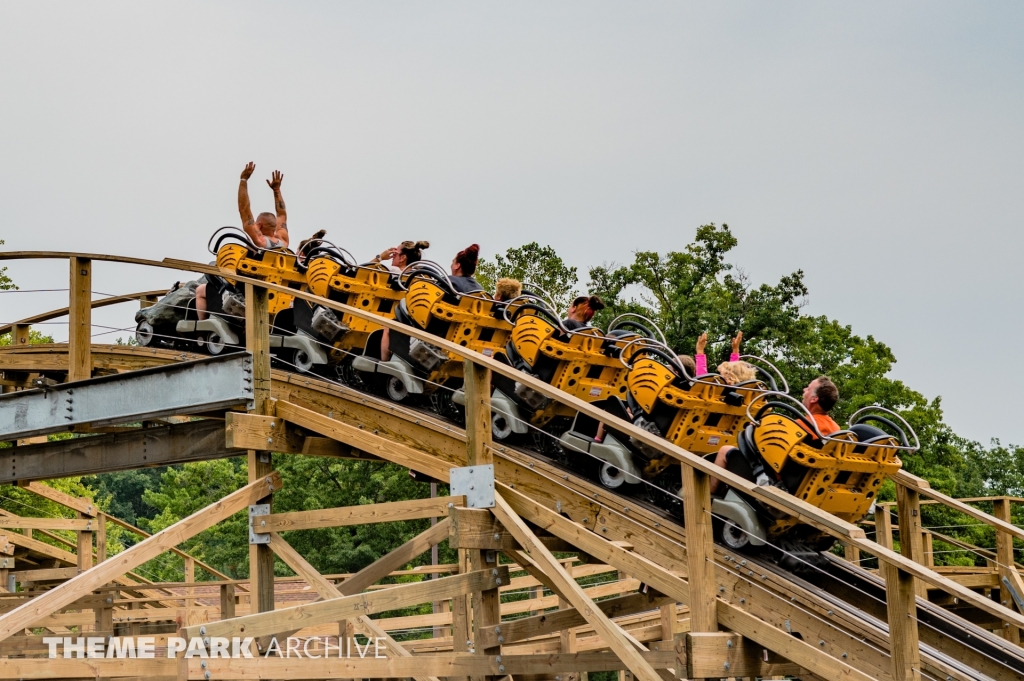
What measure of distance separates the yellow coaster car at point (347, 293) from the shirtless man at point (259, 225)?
2.21 ft

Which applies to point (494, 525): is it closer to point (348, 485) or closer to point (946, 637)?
point (946, 637)

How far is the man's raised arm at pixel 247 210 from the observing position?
478 inches

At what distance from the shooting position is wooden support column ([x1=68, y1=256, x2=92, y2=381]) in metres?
10.3

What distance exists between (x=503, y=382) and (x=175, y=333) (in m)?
3.88

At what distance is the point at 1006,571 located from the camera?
38.7 ft

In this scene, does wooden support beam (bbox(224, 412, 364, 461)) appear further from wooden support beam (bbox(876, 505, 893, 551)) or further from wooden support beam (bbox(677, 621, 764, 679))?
wooden support beam (bbox(876, 505, 893, 551))

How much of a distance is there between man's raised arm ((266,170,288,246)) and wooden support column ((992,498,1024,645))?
705cm

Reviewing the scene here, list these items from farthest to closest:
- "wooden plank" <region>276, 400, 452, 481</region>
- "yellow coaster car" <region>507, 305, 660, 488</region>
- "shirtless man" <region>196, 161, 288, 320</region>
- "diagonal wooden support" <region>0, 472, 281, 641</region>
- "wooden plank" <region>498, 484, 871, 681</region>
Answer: "shirtless man" <region>196, 161, 288, 320</region> < "yellow coaster car" <region>507, 305, 660, 488</region> < "wooden plank" <region>276, 400, 452, 481</region> < "diagonal wooden support" <region>0, 472, 281, 641</region> < "wooden plank" <region>498, 484, 871, 681</region>

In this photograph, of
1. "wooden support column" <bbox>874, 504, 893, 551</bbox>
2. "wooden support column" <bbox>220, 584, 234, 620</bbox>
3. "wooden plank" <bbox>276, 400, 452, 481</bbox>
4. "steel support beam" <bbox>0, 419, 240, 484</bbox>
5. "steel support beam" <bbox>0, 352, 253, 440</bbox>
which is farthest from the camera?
"wooden support column" <bbox>220, 584, 234, 620</bbox>

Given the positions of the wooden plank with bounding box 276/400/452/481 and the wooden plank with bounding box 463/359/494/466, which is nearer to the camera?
the wooden plank with bounding box 463/359/494/466

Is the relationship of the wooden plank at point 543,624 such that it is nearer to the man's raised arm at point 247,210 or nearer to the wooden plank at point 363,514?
the wooden plank at point 363,514

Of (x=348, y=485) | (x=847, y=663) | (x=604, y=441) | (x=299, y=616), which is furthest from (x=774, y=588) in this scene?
(x=348, y=485)

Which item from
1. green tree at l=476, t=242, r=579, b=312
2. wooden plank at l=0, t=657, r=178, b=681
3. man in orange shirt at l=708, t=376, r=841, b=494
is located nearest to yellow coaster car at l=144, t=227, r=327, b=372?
wooden plank at l=0, t=657, r=178, b=681

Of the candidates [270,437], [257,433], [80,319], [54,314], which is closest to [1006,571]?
[270,437]
